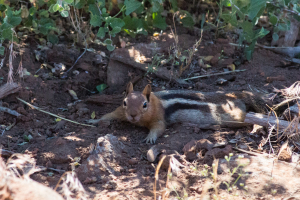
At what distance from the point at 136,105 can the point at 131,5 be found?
1.96 meters

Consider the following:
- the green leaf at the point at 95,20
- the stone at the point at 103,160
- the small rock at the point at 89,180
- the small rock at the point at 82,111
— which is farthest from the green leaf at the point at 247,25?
the small rock at the point at 89,180

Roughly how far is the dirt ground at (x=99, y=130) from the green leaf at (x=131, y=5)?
1.15 metres

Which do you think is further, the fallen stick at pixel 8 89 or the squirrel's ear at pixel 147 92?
the squirrel's ear at pixel 147 92

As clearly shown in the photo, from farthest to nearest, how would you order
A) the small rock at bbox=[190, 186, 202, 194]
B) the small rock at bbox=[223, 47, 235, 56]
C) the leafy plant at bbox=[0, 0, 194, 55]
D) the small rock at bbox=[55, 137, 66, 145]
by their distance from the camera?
the small rock at bbox=[223, 47, 235, 56], the leafy plant at bbox=[0, 0, 194, 55], the small rock at bbox=[55, 137, 66, 145], the small rock at bbox=[190, 186, 202, 194]

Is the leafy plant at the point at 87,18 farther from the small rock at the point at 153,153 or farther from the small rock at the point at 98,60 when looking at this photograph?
the small rock at the point at 153,153

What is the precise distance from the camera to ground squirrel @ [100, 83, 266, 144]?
5.33m

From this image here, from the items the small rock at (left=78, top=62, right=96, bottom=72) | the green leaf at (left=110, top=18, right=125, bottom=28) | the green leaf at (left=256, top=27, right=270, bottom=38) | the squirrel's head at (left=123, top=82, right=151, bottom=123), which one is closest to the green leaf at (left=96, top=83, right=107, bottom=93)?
the small rock at (left=78, top=62, right=96, bottom=72)

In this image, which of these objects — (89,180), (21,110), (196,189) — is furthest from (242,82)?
(21,110)

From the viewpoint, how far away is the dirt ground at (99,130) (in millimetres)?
3400

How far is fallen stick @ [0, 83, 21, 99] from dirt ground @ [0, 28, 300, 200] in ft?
0.37

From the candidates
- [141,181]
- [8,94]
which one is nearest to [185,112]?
[141,181]

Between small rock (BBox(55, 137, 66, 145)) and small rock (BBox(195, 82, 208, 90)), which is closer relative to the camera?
small rock (BBox(55, 137, 66, 145))

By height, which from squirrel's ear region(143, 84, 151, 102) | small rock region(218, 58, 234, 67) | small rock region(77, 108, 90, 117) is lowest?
small rock region(77, 108, 90, 117)

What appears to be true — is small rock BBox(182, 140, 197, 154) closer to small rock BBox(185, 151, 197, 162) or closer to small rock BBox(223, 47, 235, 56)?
small rock BBox(185, 151, 197, 162)
